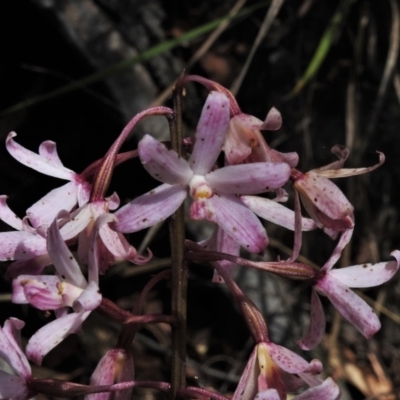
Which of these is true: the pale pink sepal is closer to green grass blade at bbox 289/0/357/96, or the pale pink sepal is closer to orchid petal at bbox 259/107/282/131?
orchid petal at bbox 259/107/282/131

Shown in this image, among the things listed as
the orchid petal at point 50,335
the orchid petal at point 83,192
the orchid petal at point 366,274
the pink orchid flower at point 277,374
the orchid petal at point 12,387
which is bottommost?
the orchid petal at point 12,387

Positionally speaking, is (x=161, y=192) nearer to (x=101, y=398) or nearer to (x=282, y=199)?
(x=282, y=199)

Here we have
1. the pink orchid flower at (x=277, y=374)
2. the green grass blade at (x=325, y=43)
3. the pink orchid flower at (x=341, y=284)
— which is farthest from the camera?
the green grass blade at (x=325, y=43)

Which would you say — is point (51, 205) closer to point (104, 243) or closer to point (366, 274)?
point (104, 243)

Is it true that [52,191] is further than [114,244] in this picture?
Yes

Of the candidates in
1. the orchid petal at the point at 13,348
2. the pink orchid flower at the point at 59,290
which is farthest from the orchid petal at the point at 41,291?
the orchid petal at the point at 13,348

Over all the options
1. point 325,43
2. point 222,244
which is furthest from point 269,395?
point 325,43

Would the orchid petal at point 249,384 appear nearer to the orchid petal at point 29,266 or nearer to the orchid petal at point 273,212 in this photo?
the orchid petal at point 273,212
